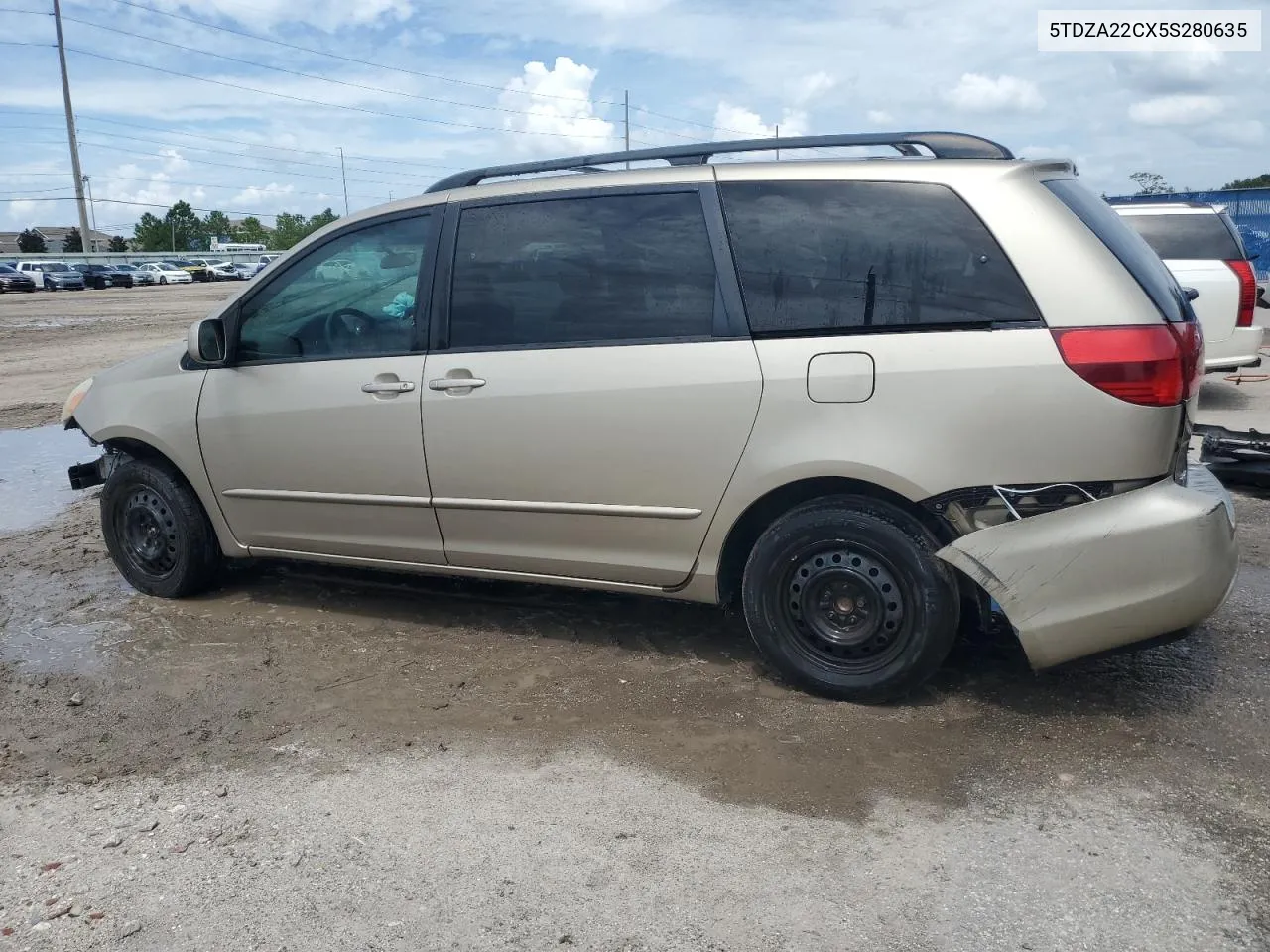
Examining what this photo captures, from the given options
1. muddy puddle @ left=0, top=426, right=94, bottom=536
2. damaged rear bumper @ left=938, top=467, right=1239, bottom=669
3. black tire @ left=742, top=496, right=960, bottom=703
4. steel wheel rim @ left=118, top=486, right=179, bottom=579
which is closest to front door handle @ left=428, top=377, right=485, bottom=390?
black tire @ left=742, top=496, right=960, bottom=703

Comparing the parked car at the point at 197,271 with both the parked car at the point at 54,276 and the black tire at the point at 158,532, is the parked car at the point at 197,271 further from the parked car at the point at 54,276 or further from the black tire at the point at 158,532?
the black tire at the point at 158,532

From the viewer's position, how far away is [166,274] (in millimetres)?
63188

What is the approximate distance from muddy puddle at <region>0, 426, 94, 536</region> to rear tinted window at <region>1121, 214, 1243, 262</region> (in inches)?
367

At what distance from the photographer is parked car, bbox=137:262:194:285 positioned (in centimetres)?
6259

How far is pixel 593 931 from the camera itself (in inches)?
106

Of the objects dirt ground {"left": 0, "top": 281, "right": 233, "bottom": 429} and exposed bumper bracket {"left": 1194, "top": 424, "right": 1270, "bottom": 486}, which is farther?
dirt ground {"left": 0, "top": 281, "right": 233, "bottom": 429}

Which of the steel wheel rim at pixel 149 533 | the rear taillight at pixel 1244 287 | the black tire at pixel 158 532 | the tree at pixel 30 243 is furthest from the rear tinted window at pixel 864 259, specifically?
the tree at pixel 30 243

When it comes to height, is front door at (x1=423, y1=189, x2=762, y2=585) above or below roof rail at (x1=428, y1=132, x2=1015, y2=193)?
below

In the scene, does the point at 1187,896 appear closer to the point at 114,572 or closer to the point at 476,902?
the point at 476,902

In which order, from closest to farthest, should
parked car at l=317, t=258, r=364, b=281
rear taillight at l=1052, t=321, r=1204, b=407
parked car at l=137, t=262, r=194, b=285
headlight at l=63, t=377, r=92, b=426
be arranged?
rear taillight at l=1052, t=321, r=1204, b=407 → parked car at l=317, t=258, r=364, b=281 → headlight at l=63, t=377, r=92, b=426 → parked car at l=137, t=262, r=194, b=285

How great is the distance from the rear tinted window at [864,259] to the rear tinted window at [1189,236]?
7.20 meters

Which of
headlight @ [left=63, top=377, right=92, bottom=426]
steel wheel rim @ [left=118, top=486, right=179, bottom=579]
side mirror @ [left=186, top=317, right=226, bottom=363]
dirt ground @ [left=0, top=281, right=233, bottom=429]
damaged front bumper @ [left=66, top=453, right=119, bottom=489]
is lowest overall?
dirt ground @ [left=0, top=281, right=233, bottom=429]

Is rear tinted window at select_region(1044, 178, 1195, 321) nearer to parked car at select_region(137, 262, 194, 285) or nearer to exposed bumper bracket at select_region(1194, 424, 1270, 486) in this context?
exposed bumper bracket at select_region(1194, 424, 1270, 486)

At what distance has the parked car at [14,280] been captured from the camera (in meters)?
46.8
